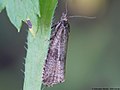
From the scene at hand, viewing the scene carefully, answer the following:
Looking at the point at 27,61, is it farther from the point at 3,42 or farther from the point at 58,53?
the point at 3,42

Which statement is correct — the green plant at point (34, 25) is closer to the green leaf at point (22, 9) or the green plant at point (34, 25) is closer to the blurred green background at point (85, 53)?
the green leaf at point (22, 9)

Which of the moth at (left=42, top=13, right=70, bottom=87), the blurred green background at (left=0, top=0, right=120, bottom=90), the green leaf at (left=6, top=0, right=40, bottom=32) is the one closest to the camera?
the green leaf at (left=6, top=0, right=40, bottom=32)

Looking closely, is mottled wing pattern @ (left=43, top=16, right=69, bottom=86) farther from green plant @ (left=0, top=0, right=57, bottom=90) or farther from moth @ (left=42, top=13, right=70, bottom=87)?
green plant @ (left=0, top=0, right=57, bottom=90)

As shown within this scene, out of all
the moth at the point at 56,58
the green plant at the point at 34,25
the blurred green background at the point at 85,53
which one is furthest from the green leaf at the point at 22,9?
the blurred green background at the point at 85,53

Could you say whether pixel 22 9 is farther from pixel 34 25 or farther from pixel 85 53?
pixel 85 53

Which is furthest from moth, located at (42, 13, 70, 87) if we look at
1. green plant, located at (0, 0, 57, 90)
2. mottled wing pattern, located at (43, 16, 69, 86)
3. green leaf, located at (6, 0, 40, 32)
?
green leaf, located at (6, 0, 40, 32)

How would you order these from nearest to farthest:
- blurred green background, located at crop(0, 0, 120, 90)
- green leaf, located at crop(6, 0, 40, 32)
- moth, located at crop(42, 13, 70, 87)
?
1. green leaf, located at crop(6, 0, 40, 32)
2. moth, located at crop(42, 13, 70, 87)
3. blurred green background, located at crop(0, 0, 120, 90)

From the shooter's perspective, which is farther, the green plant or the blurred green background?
the blurred green background
